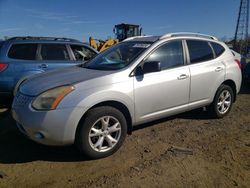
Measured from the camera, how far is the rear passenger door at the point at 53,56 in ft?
21.8

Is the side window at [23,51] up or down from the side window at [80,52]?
up

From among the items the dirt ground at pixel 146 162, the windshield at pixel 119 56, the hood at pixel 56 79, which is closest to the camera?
Result: the dirt ground at pixel 146 162

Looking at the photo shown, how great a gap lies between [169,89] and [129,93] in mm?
824

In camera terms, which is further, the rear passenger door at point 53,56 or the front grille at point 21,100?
the rear passenger door at point 53,56

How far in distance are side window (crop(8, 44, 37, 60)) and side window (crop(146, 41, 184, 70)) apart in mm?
3456

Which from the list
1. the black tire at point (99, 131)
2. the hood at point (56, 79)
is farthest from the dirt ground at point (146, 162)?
the hood at point (56, 79)

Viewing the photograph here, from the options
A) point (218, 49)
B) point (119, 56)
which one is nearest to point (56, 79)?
point (119, 56)

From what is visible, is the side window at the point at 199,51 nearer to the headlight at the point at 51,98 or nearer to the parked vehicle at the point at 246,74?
the headlight at the point at 51,98

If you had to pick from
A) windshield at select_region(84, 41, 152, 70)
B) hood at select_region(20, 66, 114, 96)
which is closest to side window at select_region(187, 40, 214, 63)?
windshield at select_region(84, 41, 152, 70)

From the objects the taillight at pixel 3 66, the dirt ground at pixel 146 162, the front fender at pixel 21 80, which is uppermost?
the taillight at pixel 3 66

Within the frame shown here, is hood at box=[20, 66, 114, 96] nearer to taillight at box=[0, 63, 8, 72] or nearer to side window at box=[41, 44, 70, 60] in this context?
taillight at box=[0, 63, 8, 72]

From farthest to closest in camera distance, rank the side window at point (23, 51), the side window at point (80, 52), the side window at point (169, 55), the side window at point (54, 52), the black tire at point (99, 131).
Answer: the side window at point (80, 52)
the side window at point (54, 52)
the side window at point (23, 51)
the side window at point (169, 55)
the black tire at point (99, 131)

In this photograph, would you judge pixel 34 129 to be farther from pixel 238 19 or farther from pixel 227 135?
pixel 238 19

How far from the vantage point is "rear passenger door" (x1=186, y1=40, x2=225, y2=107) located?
4875mm
